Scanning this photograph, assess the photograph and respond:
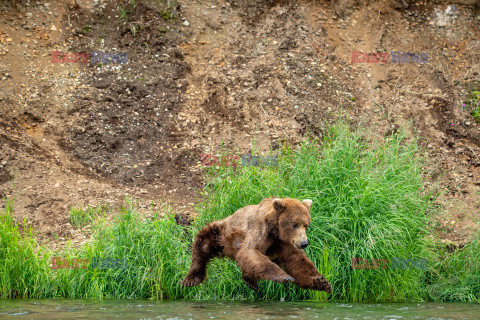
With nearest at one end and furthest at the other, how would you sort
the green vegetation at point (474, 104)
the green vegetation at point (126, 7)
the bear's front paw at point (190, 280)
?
1. the bear's front paw at point (190, 280)
2. the green vegetation at point (474, 104)
3. the green vegetation at point (126, 7)

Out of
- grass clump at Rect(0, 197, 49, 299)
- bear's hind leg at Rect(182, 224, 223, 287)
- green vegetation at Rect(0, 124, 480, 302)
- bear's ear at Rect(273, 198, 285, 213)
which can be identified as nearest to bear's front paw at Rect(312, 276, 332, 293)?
bear's ear at Rect(273, 198, 285, 213)

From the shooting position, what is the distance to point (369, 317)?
4.81m

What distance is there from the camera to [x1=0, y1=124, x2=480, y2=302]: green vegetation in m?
6.41

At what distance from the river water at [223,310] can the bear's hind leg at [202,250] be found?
30 cm

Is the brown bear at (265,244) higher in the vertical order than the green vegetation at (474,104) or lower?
lower

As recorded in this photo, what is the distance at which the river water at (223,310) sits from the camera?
15.8 feet

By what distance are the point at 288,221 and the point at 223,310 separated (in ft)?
3.94

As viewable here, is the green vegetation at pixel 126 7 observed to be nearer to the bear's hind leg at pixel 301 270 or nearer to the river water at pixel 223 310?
the river water at pixel 223 310

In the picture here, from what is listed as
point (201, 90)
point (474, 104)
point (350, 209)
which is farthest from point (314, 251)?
point (474, 104)

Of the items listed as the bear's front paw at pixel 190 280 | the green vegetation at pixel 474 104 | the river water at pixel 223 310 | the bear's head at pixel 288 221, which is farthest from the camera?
the green vegetation at pixel 474 104

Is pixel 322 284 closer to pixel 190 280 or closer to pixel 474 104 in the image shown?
pixel 190 280

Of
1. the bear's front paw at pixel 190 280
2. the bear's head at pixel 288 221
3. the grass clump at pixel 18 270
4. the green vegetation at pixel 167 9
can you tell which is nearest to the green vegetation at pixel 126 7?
the green vegetation at pixel 167 9

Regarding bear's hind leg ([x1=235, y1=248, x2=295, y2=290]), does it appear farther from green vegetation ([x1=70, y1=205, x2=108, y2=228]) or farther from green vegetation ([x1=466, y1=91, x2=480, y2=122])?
green vegetation ([x1=466, y1=91, x2=480, y2=122])

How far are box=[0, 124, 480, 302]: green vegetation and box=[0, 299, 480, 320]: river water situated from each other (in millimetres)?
430
